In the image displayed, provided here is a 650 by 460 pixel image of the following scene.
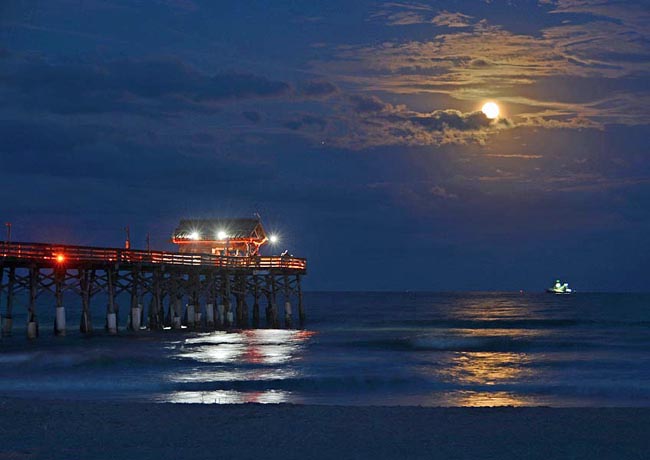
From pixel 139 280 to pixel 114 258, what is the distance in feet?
11.8

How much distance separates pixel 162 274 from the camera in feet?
175

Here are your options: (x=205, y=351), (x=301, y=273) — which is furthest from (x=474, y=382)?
(x=301, y=273)

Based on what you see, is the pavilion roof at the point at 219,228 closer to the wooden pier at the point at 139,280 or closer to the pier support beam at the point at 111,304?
the wooden pier at the point at 139,280

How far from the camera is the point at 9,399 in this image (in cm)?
2023

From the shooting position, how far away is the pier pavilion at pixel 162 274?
42.3 meters

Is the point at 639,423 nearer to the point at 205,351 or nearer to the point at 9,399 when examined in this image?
the point at 9,399

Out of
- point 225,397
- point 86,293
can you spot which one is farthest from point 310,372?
point 86,293

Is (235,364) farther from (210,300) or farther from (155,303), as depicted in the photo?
(210,300)

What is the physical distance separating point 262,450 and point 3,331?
3140cm

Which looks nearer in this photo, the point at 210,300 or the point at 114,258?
the point at 114,258

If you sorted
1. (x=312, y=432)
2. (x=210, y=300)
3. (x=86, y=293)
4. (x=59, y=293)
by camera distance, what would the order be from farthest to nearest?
(x=210, y=300)
(x=86, y=293)
(x=59, y=293)
(x=312, y=432)

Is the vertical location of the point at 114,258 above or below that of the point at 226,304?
above

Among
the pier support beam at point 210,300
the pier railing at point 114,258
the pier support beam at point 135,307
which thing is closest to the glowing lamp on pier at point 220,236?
the pier railing at point 114,258

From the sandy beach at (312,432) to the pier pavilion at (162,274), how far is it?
77.4 ft
